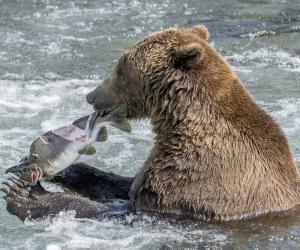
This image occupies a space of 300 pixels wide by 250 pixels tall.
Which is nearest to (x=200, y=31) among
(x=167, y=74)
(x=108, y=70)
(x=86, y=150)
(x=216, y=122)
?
(x=167, y=74)

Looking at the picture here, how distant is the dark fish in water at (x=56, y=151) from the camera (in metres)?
6.29

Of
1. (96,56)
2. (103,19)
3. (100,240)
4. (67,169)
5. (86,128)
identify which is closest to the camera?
(100,240)

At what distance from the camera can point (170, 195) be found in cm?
616

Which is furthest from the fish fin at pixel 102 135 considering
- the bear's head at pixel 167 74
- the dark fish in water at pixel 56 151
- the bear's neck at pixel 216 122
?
the bear's neck at pixel 216 122

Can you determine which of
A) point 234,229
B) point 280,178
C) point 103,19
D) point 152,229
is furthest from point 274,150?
point 103,19

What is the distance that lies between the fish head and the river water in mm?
328

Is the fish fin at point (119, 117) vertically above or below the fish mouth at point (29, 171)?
above

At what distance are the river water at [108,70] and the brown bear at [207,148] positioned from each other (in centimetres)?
16

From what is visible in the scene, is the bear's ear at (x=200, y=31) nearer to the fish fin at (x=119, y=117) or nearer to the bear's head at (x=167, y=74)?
the bear's head at (x=167, y=74)

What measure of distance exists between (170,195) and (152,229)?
29cm

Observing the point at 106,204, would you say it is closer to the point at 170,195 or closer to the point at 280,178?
the point at 170,195

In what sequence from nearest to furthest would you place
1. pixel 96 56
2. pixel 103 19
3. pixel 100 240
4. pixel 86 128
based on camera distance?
pixel 100 240 → pixel 86 128 → pixel 96 56 → pixel 103 19

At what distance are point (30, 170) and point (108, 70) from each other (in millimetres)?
4990

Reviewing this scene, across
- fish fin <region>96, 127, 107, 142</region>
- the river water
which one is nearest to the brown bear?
the river water
